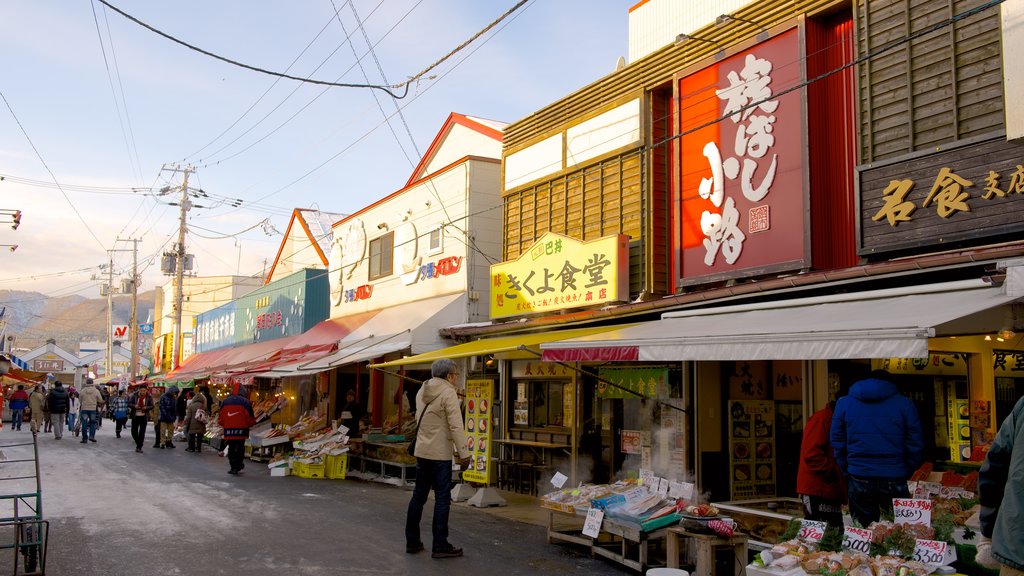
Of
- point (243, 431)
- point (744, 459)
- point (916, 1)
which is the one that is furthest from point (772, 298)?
point (243, 431)

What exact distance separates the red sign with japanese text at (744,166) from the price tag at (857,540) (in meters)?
4.42

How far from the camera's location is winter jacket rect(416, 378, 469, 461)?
815cm

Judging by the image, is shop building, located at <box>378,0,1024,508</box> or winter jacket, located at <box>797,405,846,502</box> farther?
shop building, located at <box>378,0,1024,508</box>

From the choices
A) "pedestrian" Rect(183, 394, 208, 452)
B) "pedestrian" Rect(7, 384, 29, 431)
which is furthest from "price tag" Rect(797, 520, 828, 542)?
"pedestrian" Rect(7, 384, 29, 431)

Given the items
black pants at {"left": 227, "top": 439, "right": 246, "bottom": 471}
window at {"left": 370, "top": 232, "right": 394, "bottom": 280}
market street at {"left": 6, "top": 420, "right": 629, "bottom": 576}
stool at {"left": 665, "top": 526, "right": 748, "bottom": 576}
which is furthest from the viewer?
window at {"left": 370, "top": 232, "right": 394, "bottom": 280}

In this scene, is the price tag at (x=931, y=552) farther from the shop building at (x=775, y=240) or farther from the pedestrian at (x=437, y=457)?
the pedestrian at (x=437, y=457)

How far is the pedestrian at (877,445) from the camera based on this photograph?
624 cm

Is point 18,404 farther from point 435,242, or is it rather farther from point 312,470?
point 435,242

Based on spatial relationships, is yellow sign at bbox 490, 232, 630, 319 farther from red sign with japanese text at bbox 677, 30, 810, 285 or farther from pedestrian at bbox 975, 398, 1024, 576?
pedestrian at bbox 975, 398, 1024, 576

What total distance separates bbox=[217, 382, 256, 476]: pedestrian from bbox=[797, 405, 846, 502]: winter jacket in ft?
38.6

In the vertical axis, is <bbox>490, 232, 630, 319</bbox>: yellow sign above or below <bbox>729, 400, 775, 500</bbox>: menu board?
above

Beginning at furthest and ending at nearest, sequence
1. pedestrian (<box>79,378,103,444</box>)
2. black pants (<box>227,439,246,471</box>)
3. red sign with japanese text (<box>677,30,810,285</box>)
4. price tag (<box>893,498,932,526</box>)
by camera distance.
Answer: pedestrian (<box>79,378,103,444</box>)
black pants (<box>227,439,246,471</box>)
red sign with japanese text (<box>677,30,810,285</box>)
price tag (<box>893,498,932,526</box>)

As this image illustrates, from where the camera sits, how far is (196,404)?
2183 cm

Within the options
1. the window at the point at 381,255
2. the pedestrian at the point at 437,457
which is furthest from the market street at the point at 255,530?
the window at the point at 381,255
